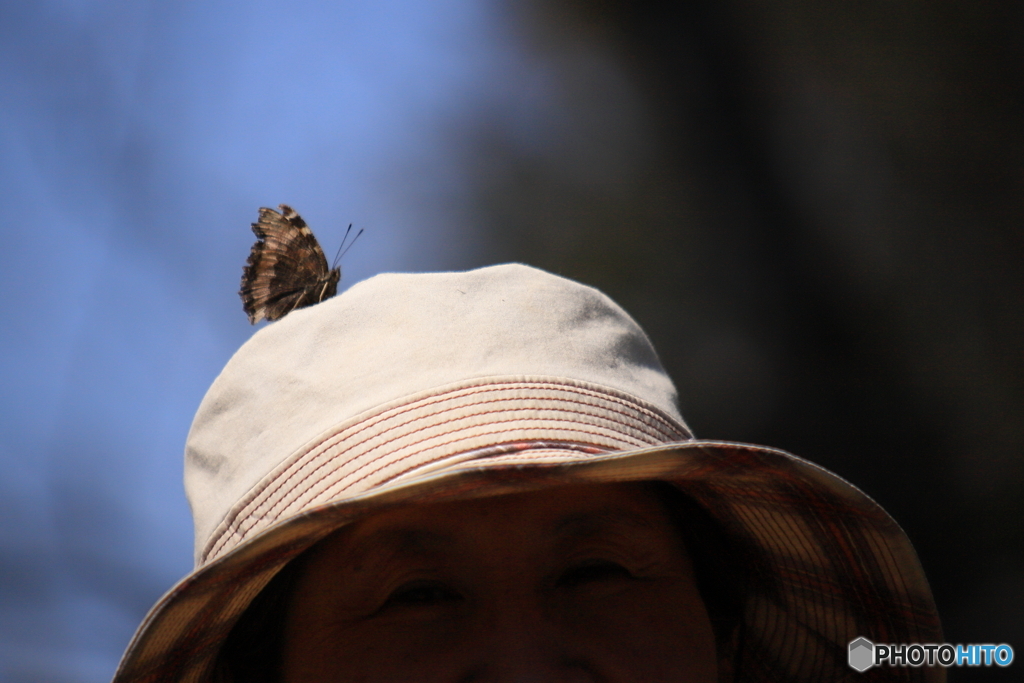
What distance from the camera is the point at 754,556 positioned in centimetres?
108

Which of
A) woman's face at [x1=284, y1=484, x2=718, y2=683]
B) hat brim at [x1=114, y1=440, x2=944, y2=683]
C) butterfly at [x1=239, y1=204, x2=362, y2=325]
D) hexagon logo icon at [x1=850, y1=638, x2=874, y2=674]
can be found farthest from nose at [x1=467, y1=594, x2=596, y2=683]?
butterfly at [x1=239, y1=204, x2=362, y2=325]

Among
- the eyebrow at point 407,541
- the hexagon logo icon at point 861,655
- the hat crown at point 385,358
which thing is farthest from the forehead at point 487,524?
the hexagon logo icon at point 861,655

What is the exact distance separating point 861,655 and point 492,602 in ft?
1.66

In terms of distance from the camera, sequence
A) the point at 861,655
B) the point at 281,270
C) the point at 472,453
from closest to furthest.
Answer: the point at 472,453
the point at 861,655
the point at 281,270

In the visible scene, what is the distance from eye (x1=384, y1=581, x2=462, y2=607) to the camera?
829 millimetres

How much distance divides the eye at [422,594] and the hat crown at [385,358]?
18 cm

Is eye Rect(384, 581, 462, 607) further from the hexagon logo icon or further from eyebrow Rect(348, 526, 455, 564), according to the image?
the hexagon logo icon

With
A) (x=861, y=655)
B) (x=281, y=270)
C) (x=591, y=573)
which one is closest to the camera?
(x=591, y=573)

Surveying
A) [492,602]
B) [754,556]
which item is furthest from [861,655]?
[492,602]

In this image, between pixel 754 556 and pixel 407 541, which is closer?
pixel 407 541

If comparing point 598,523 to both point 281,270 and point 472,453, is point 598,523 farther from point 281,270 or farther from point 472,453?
point 281,270

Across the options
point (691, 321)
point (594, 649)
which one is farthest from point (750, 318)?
point (594, 649)

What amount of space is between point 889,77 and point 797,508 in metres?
2.02

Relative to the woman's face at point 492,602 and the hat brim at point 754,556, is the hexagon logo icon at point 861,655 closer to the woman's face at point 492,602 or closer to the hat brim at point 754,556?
the hat brim at point 754,556
